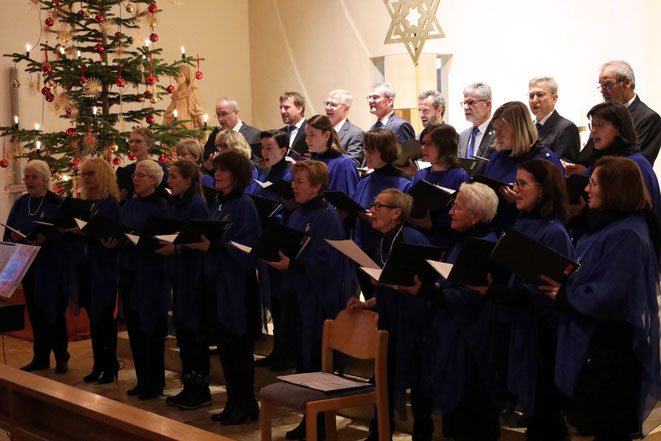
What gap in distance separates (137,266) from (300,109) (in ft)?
7.16

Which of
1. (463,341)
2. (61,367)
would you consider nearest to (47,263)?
(61,367)

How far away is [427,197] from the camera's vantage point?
453 cm

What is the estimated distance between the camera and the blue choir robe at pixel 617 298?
3383mm

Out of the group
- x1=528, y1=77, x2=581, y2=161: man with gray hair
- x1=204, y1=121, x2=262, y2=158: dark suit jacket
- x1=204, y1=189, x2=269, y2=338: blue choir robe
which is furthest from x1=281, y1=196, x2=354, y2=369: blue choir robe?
x1=204, y1=121, x2=262, y2=158: dark suit jacket

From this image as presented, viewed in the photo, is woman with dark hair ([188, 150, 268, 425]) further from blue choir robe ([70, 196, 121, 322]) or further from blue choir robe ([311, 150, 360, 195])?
blue choir robe ([70, 196, 121, 322])

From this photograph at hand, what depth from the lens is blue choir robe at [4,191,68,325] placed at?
6531 millimetres

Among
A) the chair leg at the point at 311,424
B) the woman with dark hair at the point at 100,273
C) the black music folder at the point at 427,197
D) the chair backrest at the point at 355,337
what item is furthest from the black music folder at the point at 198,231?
the chair leg at the point at 311,424

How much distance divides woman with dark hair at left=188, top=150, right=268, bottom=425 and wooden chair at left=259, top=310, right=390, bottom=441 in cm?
88

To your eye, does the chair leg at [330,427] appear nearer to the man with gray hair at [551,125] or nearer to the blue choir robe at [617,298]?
the blue choir robe at [617,298]

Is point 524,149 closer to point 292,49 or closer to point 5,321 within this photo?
point 5,321

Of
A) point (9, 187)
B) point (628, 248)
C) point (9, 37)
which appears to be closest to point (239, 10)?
point (9, 37)

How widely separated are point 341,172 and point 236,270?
1.05 metres

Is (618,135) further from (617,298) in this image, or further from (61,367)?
(61,367)

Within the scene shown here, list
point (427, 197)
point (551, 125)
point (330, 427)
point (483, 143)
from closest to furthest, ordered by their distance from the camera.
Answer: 1. point (330, 427)
2. point (427, 197)
3. point (551, 125)
4. point (483, 143)
